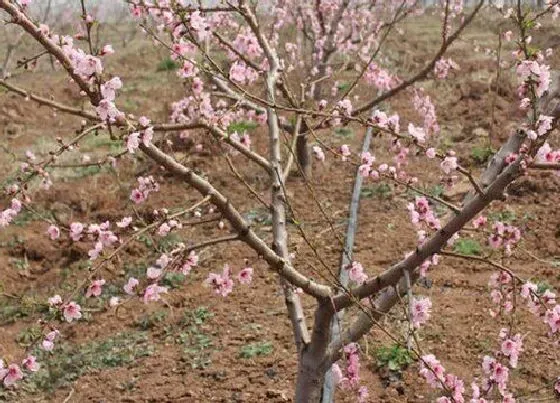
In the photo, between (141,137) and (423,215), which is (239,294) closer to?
(423,215)

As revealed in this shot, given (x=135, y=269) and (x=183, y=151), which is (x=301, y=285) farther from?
(x=183, y=151)

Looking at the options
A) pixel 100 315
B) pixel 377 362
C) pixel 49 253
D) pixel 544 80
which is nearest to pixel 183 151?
pixel 49 253

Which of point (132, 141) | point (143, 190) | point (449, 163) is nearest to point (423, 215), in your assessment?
point (449, 163)

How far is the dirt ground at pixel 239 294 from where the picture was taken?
455 centimetres

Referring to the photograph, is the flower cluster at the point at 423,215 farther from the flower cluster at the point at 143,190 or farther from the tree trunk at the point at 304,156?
the tree trunk at the point at 304,156

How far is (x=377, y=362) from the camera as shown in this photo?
4.57m

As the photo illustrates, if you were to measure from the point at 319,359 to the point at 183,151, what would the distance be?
6256 millimetres

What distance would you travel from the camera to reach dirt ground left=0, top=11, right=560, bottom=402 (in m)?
4.55

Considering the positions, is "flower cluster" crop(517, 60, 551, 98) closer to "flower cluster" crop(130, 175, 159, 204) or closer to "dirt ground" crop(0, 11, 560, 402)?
"dirt ground" crop(0, 11, 560, 402)

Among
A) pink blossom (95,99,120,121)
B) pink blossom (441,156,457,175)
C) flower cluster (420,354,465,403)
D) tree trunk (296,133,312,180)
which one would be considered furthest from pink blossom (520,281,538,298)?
tree trunk (296,133,312,180)

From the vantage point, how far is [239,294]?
5.77 meters

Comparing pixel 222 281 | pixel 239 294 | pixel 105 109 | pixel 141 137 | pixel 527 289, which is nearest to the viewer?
pixel 105 109

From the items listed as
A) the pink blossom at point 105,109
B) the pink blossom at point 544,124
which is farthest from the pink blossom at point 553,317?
the pink blossom at point 105,109

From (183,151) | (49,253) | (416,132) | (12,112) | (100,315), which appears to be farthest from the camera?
(12,112)
